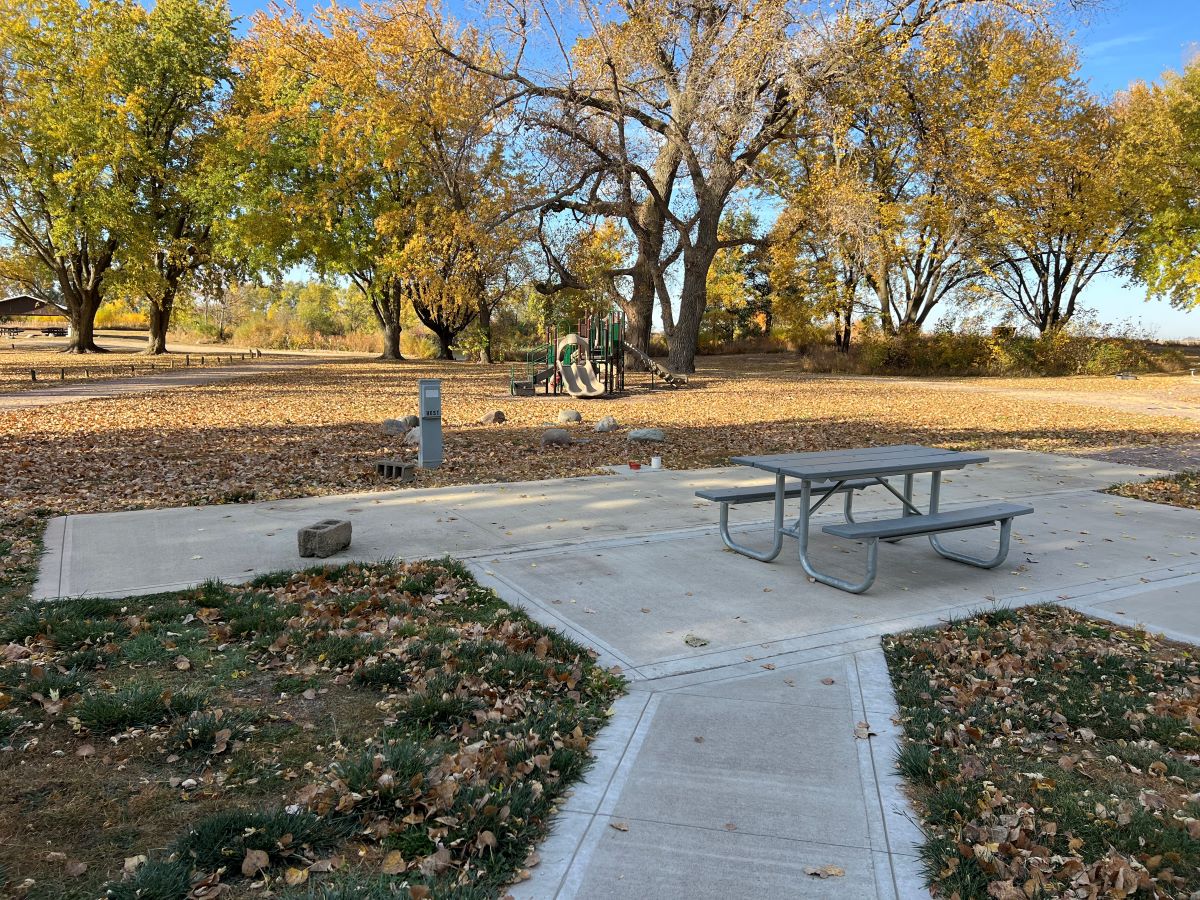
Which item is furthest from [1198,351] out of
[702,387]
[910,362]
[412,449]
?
[412,449]

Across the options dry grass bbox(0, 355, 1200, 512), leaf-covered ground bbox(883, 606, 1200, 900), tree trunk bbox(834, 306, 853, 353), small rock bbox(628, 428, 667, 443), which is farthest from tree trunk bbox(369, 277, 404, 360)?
leaf-covered ground bbox(883, 606, 1200, 900)

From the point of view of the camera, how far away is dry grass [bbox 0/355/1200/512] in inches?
348

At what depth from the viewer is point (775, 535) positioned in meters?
5.97

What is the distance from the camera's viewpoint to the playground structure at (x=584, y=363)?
1938 cm

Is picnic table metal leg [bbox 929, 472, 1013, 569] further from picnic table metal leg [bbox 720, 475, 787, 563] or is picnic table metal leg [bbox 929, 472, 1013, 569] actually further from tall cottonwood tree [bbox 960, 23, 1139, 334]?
tall cottonwood tree [bbox 960, 23, 1139, 334]

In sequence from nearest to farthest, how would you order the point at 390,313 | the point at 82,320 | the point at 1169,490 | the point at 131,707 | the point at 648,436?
the point at 131,707, the point at 1169,490, the point at 648,436, the point at 82,320, the point at 390,313

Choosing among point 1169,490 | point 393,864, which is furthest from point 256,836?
point 1169,490

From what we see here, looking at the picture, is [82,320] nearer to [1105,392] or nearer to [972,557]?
[1105,392]

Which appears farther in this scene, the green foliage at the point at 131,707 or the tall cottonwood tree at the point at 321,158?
the tall cottonwood tree at the point at 321,158

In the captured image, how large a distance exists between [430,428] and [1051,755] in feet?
24.8

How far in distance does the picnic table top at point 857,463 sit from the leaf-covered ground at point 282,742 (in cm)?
208

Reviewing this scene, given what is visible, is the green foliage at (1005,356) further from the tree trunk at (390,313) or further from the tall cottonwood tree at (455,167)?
the tree trunk at (390,313)

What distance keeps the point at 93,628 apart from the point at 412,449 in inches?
271

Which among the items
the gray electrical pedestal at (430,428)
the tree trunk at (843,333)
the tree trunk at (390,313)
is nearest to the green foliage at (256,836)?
the gray electrical pedestal at (430,428)
